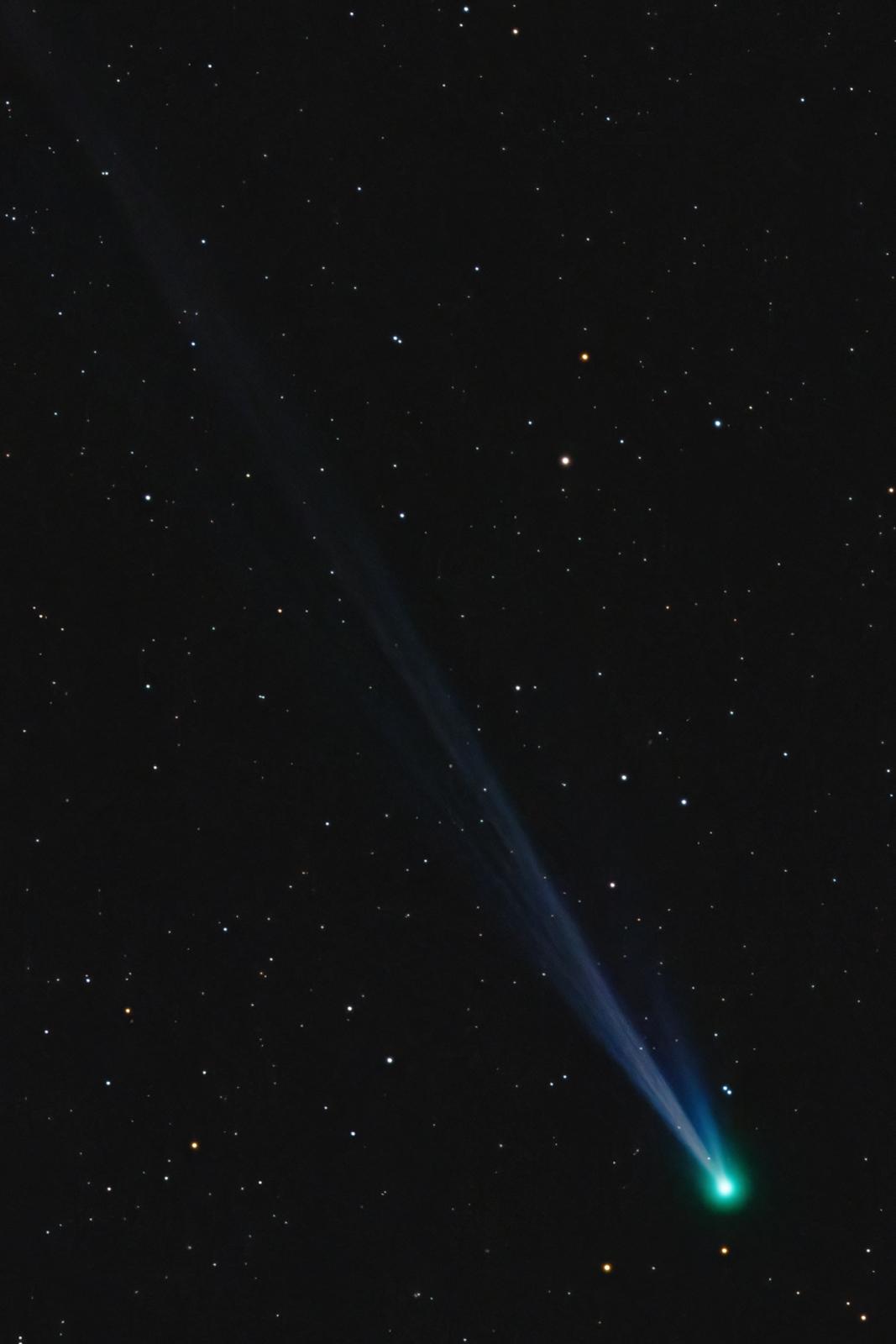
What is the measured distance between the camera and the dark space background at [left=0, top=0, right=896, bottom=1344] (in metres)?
0.62

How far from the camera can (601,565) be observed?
64 centimetres

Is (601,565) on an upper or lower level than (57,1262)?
upper

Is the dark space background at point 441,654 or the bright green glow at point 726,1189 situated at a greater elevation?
the dark space background at point 441,654

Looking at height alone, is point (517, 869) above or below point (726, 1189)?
above

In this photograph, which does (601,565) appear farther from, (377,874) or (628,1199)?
(628,1199)

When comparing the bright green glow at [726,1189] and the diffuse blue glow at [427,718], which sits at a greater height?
the diffuse blue glow at [427,718]

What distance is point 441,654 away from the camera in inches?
24.8

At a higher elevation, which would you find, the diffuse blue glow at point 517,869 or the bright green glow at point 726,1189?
the diffuse blue glow at point 517,869

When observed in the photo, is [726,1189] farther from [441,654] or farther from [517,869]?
[441,654]

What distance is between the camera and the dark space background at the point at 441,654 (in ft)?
2.05

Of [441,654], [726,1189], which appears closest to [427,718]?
[441,654]

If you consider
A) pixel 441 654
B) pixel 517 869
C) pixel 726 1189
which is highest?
pixel 441 654

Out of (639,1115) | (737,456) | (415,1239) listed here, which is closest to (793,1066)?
(639,1115)

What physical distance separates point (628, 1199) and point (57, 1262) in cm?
32
